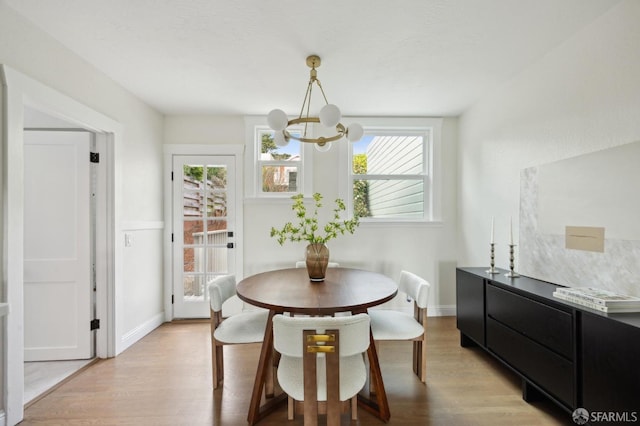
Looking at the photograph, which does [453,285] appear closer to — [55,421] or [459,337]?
[459,337]

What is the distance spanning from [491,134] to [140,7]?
3.09 m

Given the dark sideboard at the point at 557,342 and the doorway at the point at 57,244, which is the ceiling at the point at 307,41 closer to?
the doorway at the point at 57,244

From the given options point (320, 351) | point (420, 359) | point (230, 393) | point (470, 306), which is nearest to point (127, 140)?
point (230, 393)

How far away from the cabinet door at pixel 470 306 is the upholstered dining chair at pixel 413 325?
2.00 ft

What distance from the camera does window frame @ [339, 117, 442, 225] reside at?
354 centimetres

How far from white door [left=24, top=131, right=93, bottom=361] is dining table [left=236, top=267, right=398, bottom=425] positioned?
1.62 metres

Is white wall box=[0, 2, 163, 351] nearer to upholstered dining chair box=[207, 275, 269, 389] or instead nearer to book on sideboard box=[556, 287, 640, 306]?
upholstered dining chair box=[207, 275, 269, 389]

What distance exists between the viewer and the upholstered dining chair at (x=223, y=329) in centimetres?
193

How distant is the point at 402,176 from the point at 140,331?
11.3ft

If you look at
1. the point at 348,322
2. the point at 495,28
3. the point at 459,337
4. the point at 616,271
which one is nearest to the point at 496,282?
the point at 616,271

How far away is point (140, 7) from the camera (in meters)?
1.69

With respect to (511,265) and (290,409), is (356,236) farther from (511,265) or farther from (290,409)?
(290,409)

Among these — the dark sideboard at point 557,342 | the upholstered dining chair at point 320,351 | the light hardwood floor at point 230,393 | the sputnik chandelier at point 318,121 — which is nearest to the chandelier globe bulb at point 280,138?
the sputnik chandelier at point 318,121

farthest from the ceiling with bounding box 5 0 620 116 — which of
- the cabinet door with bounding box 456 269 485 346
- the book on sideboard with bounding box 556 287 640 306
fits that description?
the cabinet door with bounding box 456 269 485 346
